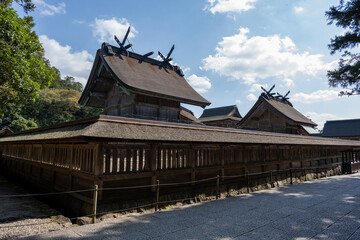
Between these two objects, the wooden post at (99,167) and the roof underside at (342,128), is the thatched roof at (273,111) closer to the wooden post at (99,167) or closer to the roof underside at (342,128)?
the roof underside at (342,128)

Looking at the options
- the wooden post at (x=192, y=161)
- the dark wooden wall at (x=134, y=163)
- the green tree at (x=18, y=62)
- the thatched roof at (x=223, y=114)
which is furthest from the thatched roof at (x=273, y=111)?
the green tree at (x=18, y=62)

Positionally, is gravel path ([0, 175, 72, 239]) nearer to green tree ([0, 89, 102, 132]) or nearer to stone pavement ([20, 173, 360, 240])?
stone pavement ([20, 173, 360, 240])

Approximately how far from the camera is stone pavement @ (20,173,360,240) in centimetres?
519

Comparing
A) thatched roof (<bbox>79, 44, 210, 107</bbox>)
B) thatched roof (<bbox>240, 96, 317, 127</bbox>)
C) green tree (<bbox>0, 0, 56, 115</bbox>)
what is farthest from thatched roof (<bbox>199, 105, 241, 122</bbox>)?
green tree (<bbox>0, 0, 56, 115</bbox>)

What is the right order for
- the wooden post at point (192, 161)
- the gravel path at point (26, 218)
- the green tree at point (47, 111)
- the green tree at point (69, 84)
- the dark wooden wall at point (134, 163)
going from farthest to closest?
the green tree at point (69, 84) < the green tree at point (47, 111) < the wooden post at point (192, 161) < the dark wooden wall at point (134, 163) < the gravel path at point (26, 218)

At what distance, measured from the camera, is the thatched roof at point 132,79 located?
48.0ft

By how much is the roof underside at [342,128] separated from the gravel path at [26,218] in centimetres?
4508

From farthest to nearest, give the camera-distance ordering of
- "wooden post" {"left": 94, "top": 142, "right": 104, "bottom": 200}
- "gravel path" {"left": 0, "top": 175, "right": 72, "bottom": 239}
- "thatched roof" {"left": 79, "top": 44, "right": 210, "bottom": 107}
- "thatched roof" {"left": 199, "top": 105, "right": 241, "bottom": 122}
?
"thatched roof" {"left": 199, "top": 105, "right": 241, "bottom": 122} < "thatched roof" {"left": 79, "top": 44, "right": 210, "bottom": 107} < "wooden post" {"left": 94, "top": 142, "right": 104, "bottom": 200} < "gravel path" {"left": 0, "top": 175, "right": 72, "bottom": 239}

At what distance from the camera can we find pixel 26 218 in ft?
23.6

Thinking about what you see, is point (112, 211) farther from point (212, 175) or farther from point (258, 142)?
point (258, 142)

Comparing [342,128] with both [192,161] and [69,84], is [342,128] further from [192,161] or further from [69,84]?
[69,84]

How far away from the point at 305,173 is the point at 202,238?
13.9 metres

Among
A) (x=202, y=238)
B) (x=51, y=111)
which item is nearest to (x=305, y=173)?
(x=202, y=238)

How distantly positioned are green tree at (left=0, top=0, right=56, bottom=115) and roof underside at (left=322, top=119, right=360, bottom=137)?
1774 inches
